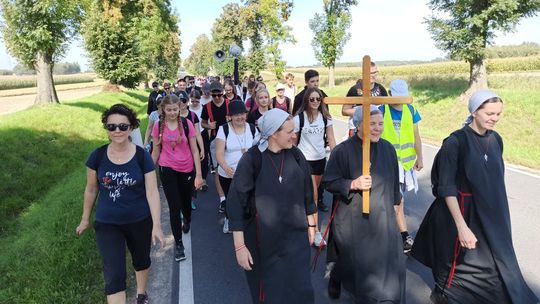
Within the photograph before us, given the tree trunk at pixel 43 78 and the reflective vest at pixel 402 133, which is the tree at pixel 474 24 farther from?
the tree trunk at pixel 43 78

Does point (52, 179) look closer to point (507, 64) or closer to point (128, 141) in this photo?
point (128, 141)

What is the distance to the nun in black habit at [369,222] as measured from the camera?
3.31 meters

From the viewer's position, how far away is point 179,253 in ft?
16.6

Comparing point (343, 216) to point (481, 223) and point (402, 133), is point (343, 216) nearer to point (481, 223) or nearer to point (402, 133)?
point (481, 223)

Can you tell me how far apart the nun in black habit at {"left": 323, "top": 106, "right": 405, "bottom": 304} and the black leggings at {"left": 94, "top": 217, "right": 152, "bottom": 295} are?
5.50ft

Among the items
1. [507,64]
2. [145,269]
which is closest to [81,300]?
[145,269]

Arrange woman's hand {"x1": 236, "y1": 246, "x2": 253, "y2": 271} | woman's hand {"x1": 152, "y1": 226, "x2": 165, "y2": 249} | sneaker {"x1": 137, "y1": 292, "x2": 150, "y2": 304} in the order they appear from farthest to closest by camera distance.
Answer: sneaker {"x1": 137, "y1": 292, "x2": 150, "y2": 304}, woman's hand {"x1": 152, "y1": 226, "x2": 165, "y2": 249}, woman's hand {"x1": 236, "y1": 246, "x2": 253, "y2": 271}

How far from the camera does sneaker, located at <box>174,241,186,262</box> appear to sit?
501 cm

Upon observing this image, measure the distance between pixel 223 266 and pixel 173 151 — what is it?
4.96 feet

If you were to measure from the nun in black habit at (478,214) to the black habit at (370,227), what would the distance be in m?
0.48

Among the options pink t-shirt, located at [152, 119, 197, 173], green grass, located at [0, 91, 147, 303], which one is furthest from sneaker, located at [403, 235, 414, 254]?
green grass, located at [0, 91, 147, 303]

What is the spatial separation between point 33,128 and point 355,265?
41.2ft

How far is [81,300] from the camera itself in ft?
13.1

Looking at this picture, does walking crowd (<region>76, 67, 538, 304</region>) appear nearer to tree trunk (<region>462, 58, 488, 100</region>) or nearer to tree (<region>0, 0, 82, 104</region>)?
tree trunk (<region>462, 58, 488, 100</region>)
